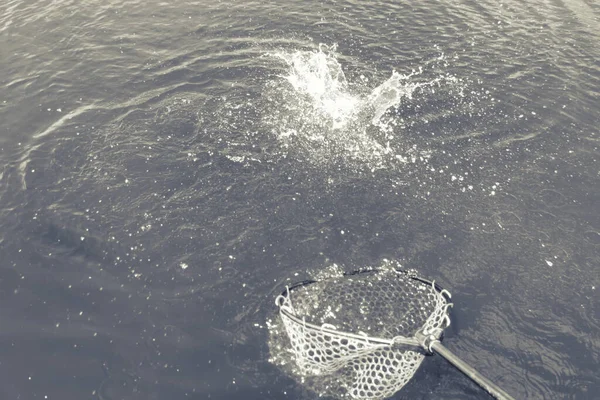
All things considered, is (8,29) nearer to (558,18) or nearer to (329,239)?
(329,239)

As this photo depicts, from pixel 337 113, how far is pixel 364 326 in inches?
324

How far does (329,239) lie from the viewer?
42.3 feet

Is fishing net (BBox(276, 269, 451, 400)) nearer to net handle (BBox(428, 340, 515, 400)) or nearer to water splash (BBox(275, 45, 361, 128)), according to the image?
net handle (BBox(428, 340, 515, 400))

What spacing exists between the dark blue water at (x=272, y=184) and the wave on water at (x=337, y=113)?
9 centimetres

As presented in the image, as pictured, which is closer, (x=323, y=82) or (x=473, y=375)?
(x=473, y=375)

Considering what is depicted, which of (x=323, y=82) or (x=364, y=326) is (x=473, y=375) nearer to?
(x=364, y=326)

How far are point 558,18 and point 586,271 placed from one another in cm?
1417

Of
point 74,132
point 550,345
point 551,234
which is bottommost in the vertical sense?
point 550,345

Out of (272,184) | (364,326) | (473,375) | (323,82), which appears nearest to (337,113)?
(323,82)

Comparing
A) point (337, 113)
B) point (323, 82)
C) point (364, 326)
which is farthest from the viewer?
point (323, 82)

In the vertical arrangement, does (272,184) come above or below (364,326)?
above

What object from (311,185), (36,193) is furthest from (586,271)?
(36,193)

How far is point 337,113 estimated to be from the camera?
16484 millimetres

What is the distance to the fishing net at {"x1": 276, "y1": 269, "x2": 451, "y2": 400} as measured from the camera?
9.36 m
